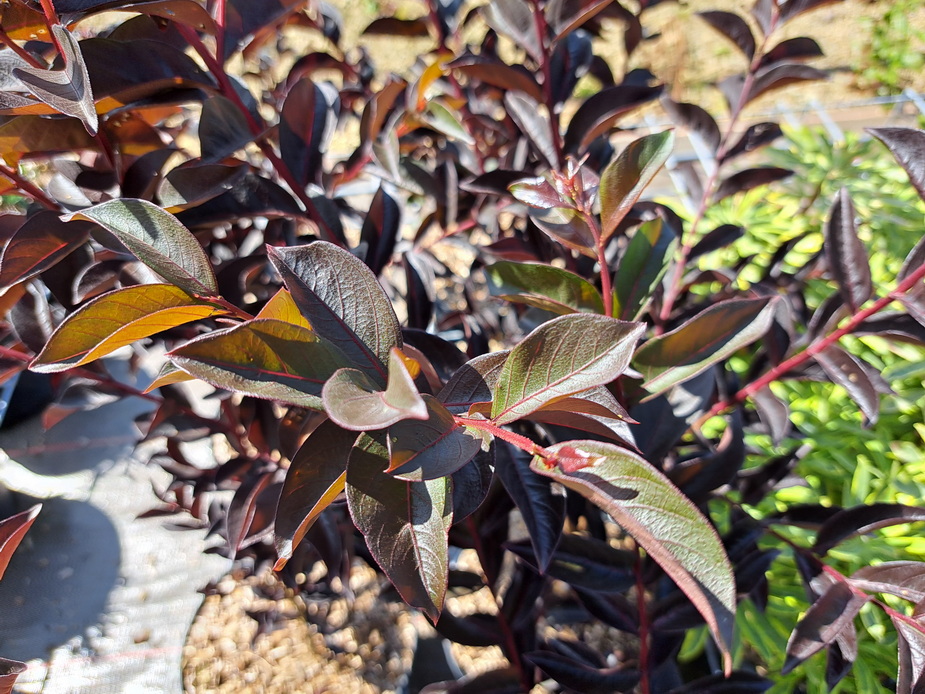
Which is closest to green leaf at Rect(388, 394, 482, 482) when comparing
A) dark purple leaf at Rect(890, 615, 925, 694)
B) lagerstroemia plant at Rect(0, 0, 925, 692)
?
lagerstroemia plant at Rect(0, 0, 925, 692)

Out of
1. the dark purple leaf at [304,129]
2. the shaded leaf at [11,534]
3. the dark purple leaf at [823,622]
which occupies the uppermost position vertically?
the dark purple leaf at [304,129]

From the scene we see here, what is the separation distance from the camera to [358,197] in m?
3.00

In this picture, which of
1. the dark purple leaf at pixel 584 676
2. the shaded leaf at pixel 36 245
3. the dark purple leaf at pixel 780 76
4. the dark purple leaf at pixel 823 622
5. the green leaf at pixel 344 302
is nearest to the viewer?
the green leaf at pixel 344 302

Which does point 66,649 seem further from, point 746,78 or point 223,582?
point 746,78

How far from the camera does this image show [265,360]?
0.47 m

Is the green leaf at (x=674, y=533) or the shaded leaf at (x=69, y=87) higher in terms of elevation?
the shaded leaf at (x=69, y=87)

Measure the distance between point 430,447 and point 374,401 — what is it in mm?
62

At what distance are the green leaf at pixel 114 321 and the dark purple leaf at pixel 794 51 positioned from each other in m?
1.04

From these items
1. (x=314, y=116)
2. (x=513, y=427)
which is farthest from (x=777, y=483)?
(x=314, y=116)

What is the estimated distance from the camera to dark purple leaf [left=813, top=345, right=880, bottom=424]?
0.86m

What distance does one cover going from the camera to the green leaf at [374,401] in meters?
0.39

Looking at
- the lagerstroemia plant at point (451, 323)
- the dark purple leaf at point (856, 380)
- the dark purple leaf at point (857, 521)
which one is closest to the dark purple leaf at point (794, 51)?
the lagerstroemia plant at point (451, 323)

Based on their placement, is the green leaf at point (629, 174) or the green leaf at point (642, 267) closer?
the green leaf at point (629, 174)

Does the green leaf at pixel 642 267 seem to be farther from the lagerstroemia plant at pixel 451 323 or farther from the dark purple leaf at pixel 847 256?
the dark purple leaf at pixel 847 256
